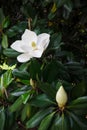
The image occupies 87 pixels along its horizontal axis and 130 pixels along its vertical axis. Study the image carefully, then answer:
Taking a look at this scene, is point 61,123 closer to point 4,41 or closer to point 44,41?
point 44,41

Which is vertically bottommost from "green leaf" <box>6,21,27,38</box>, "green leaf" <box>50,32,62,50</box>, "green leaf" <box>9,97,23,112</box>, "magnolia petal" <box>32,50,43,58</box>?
"green leaf" <box>9,97,23,112</box>

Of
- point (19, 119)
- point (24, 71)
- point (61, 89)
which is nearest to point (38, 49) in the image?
point (24, 71)

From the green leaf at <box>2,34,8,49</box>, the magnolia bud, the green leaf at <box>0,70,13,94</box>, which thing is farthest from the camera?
the green leaf at <box>2,34,8,49</box>

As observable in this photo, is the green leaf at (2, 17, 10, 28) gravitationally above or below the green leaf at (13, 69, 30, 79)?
above

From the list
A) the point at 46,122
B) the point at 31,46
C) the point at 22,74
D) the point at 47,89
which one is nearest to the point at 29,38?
the point at 31,46

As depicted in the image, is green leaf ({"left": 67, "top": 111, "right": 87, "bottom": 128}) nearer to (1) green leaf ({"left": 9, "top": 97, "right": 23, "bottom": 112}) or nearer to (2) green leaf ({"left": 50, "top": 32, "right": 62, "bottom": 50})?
(1) green leaf ({"left": 9, "top": 97, "right": 23, "bottom": 112})

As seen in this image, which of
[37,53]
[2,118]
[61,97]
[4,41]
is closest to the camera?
[61,97]

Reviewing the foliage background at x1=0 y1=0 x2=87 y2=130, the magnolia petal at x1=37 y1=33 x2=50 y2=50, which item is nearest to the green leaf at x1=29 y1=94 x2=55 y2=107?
the foliage background at x1=0 y1=0 x2=87 y2=130

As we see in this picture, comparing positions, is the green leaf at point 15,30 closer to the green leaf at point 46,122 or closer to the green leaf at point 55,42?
the green leaf at point 55,42

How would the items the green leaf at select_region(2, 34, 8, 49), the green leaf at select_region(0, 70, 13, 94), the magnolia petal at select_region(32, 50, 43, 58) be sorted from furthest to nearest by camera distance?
1. the green leaf at select_region(2, 34, 8, 49)
2. the green leaf at select_region(0, 70, 13, 94)
3. the magnolia petal at select_region(32, 50, 43, 58)
